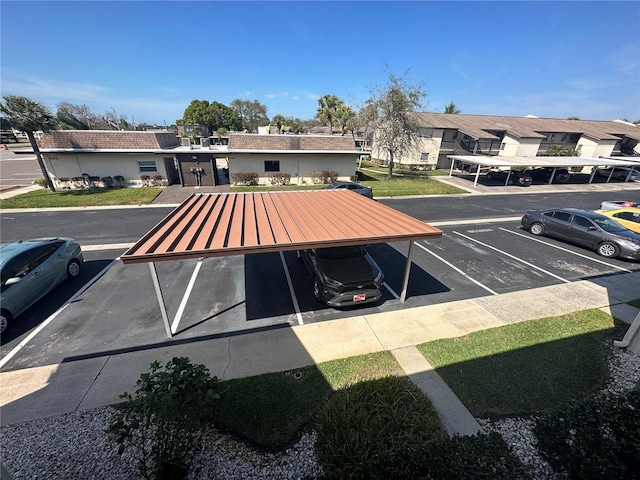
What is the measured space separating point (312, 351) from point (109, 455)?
12.7 feet

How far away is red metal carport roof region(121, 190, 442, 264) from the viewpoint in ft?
19.1

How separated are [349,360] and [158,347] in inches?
184

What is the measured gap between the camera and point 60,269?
857cm

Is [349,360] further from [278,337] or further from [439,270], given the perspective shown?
[439,270]

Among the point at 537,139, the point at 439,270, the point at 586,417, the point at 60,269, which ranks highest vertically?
the point at 537,139

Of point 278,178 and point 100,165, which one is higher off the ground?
point 100,165

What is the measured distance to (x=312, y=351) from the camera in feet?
20.6

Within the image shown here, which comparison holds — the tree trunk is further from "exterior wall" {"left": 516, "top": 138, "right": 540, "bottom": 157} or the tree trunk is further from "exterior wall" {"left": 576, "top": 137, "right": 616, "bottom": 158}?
"exterior wall" {"left": 576, "top": 137, "right": 616, "bottom": 158}

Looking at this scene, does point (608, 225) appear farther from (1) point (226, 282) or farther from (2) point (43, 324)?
(2) point (43, 324)

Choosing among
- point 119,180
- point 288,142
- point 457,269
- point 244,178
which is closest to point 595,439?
point 457,269

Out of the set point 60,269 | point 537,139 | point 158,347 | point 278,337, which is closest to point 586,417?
point 278,337

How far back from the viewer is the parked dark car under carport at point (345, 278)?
7340mm

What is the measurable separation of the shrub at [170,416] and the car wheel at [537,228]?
17.2 meters

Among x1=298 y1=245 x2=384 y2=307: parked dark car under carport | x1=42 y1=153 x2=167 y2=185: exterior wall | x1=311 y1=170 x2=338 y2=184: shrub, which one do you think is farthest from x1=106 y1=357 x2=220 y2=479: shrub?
x1=42 y1=153 x2=167 y2=185: exterior wall
